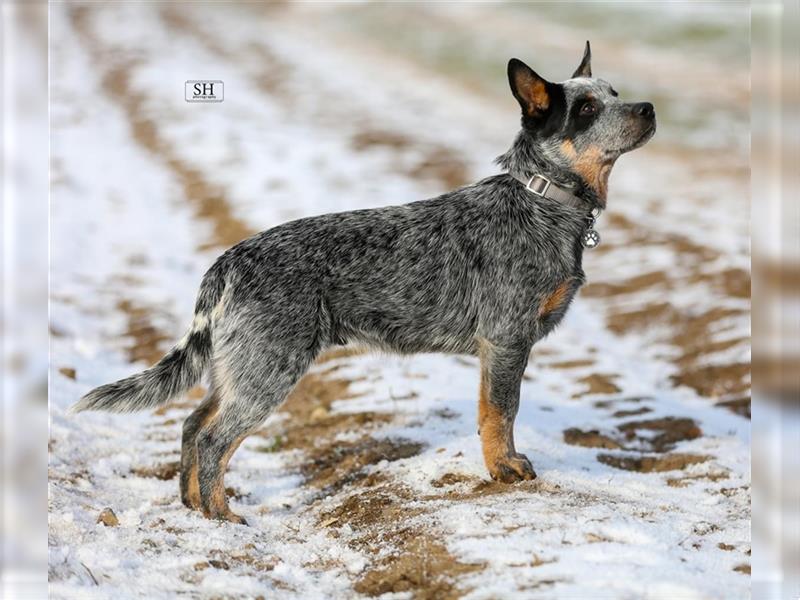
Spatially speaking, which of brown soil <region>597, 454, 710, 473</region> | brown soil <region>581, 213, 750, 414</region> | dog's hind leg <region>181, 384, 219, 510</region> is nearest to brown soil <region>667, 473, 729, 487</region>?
brown soil <region>597, 454, 710, 473</region>

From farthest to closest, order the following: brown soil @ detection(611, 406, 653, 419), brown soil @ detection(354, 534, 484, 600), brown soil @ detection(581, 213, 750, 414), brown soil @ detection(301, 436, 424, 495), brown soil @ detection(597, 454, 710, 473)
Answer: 1. brown soil @ detection(581, 213, 750, 414)
2. brown soil @ detection(611, 406, 653, 419)
3. brown soil @ detection(597, 454, 710, 473)
4. brown soil @ detection(301, 436, 424, 495)
5. brown soil @ detection(354, 534, 484, 600)

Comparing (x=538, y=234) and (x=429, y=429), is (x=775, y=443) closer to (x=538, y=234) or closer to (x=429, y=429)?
(x=538, y=234)

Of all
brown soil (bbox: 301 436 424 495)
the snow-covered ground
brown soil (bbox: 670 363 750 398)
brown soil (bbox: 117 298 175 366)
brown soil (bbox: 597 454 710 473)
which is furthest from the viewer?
brown soil (bbox: 117 298 175 366)

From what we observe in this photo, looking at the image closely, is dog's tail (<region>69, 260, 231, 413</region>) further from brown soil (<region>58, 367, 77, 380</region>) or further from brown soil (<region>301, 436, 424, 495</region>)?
brown soil (<region>58, 367, 77, 380</region>)

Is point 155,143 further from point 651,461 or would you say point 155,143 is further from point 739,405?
point 651,461

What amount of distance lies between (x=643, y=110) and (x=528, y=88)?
0.65m

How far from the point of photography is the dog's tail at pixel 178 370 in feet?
15.8

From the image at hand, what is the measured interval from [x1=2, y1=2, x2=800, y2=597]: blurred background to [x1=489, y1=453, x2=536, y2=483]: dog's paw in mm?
1746

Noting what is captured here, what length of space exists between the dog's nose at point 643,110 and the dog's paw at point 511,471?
2.02 meters

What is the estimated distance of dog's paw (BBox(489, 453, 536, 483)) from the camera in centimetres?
494

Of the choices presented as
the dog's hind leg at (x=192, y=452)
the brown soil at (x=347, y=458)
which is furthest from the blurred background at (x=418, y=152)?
the brown soil at (x=347, y=458)

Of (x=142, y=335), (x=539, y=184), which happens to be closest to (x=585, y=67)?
(x=539, y=184)

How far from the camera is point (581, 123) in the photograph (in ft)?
16.3

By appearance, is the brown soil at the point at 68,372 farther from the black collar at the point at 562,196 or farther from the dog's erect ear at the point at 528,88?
the dog's erect ear at the point at 528,88
